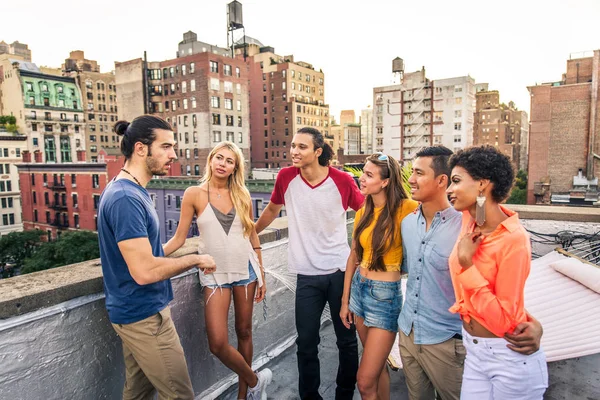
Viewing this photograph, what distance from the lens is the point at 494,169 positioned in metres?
1.95

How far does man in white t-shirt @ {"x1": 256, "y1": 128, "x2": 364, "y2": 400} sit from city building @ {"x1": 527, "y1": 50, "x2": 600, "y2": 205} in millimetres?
45807

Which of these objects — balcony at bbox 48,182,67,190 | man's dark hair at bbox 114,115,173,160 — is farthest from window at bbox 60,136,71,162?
man's dark hair at bbox 114,115,173,160

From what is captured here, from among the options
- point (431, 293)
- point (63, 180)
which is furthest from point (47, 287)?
point (63, 180)

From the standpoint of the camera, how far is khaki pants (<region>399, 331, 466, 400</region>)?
228 centimetres

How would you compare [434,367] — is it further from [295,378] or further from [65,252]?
[65,252]

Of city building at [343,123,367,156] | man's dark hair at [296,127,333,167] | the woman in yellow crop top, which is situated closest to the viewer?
the woman in yellow crop top

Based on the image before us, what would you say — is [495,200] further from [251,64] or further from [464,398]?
[251,64]

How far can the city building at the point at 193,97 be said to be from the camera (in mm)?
57125

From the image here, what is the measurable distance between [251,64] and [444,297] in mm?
82071

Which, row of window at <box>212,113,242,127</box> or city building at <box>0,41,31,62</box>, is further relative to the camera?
city building at <box>0,41,31,62</box>

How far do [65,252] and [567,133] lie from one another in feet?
173

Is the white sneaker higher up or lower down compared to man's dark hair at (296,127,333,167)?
lower down

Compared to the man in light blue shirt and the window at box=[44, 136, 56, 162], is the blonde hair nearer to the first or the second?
the man in light blue shirt

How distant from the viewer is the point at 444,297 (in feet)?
7.69
